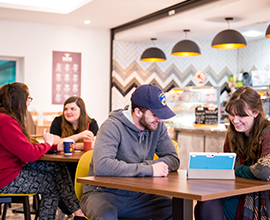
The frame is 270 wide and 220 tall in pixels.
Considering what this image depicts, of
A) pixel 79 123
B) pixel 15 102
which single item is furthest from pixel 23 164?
pixel 79 123

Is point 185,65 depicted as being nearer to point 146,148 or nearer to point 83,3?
point 83,3

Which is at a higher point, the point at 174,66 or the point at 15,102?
the point at 174,66

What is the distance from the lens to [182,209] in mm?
1607

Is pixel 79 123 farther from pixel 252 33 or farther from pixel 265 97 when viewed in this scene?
pixel 252 33

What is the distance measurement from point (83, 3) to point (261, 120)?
13.5ft

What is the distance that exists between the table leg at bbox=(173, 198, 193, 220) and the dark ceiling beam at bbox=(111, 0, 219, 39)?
4.11 meters

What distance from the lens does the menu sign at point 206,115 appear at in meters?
5.60

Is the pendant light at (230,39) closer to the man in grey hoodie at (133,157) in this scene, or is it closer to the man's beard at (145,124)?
the man in grey hoodie at (133,157)

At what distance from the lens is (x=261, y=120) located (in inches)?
88.5

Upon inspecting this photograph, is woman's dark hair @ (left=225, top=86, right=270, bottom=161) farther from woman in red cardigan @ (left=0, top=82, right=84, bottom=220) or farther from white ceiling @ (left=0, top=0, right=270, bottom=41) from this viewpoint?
white ceiling @ (left=0, top=0, right=270, bottom=41)

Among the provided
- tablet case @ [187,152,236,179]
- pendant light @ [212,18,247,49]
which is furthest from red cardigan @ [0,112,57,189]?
pendant light @ [212,18,247,49]

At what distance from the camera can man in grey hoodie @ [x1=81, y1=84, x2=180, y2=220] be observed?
77.4 inches

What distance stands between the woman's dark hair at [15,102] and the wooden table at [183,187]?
3.39ft

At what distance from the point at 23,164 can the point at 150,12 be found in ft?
13.6
